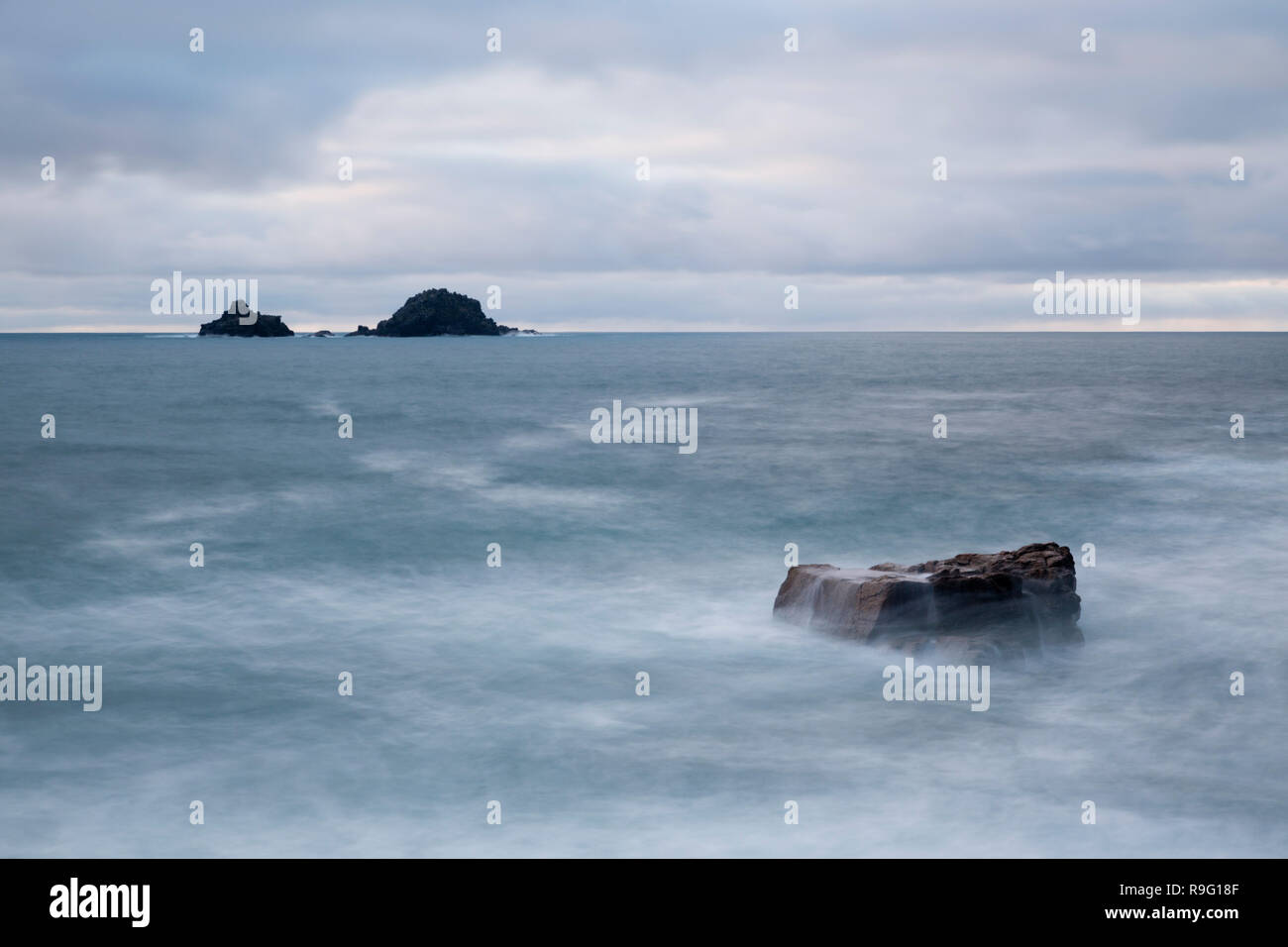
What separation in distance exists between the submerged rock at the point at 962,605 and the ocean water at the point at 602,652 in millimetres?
432

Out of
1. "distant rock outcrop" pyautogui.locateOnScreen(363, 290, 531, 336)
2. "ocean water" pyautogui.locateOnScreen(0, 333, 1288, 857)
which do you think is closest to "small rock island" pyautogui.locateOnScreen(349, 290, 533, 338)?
"distant rock outcrop" pyautogui.locateOnScreen(363, 290, 531, 336)

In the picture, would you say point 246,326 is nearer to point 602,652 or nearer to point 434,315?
point 434,315

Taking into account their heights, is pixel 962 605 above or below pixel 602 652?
above

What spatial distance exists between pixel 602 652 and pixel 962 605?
5505 millimetres

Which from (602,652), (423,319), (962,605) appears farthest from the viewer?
(423,319)

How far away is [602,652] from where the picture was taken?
1719cm

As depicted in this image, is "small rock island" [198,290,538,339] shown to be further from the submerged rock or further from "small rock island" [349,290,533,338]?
the submerged rock

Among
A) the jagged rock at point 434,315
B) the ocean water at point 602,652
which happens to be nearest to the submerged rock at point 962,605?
the ocean water at point 602,652

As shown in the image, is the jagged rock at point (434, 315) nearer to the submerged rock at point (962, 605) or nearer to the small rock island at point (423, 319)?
the small rock island at point (423, 319)

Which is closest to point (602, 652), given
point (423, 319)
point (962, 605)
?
point (962, 605)

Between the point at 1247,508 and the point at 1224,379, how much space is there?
50.6 metres

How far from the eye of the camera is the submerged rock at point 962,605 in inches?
596

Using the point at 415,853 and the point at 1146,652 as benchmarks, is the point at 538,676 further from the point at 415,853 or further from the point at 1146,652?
the point at 1146,652

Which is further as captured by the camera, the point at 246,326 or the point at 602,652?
the point at 246,326
